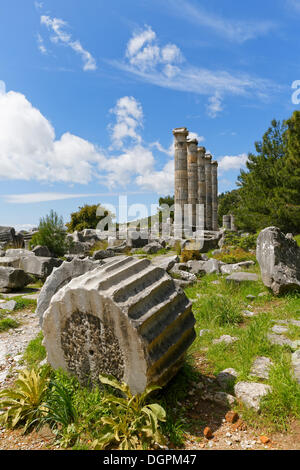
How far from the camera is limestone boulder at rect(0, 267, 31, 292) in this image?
29.7 ft

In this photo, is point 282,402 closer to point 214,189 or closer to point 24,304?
point 24,304

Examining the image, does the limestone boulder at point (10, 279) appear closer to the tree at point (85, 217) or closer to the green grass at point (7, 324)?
the green grass at point (7, 324)

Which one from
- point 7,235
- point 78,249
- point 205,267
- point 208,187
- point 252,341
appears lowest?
point 252,341

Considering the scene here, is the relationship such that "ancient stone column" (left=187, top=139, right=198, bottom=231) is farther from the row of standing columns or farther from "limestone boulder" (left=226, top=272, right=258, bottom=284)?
"limestone boulder" (left=226, top=272, right=258, bottom=284)

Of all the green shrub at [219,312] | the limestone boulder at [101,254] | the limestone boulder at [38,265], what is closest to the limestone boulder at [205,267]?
the green shrub at [219,312]

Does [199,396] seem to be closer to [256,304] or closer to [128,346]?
[128,346]

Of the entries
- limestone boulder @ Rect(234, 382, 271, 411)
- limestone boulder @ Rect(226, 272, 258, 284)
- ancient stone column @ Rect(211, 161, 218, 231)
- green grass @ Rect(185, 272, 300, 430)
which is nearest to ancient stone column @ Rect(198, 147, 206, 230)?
ancient stone column @ Rect(211, 161, 218, 231)

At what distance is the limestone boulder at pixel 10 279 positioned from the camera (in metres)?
9.06

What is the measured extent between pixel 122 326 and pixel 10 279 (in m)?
7.17

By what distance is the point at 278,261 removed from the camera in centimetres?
617

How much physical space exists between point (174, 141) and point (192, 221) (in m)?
5.59

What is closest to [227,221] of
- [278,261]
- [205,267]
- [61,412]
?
[205,267]

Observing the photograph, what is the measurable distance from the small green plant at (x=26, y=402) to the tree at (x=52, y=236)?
11562mm
